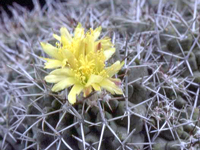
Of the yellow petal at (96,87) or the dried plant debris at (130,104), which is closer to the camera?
the yellow petal at (96,87)

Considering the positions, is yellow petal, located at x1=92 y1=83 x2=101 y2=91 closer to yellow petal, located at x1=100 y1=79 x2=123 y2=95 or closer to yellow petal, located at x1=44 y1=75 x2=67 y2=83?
yellow petal, located at x1=100 y1=79 x2=123 y2=95

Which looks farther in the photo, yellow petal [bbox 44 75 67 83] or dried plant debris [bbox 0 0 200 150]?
dried plant debris [bbox 0 0 200 150]

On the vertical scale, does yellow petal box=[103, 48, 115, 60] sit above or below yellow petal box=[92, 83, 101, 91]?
above

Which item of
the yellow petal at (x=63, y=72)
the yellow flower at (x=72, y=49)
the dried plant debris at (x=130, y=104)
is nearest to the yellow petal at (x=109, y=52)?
the yellow flower at (x=72, y=49)

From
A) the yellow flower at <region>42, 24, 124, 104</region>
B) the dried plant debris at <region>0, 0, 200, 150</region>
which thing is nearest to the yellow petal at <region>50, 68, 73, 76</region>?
the yellow flower at <region>42, 24, 124, 104</region>

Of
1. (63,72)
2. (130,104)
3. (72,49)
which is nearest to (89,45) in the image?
(72,49)

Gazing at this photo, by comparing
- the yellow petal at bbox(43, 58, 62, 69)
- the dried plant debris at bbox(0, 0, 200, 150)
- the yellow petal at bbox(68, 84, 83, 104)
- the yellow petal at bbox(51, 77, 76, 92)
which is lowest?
the dried plant debris at bbox(0, 0, 200, 150)

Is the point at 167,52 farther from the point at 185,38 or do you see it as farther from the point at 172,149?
the point at 172,149

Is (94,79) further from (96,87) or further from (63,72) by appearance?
(63,72)

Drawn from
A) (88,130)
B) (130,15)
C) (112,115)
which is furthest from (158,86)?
(130,15)

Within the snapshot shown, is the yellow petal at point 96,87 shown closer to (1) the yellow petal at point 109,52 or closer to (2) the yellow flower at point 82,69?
(2) the yellow flower at point 82,69
